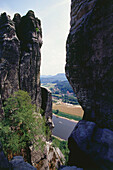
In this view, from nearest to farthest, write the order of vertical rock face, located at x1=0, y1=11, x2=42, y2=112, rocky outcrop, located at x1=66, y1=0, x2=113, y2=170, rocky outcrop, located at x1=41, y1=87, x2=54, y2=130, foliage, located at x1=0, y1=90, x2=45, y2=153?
rocky outcrop, located at x1=66, y1=0, x2=113, y2=170 → foliage, located at x1=0, y1=90, x2=45, y2=153 → vertical rock face, located at x1=0, y1=11, x2=42, y2=112 → rocky outcrop, located at x1=41, y1=87, x2=54, y2=130

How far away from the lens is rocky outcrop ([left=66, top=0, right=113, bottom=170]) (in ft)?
7.55

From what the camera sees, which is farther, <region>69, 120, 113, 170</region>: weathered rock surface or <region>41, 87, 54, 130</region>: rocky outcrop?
<region>41, 87, 54, 130</region>: rocky outcrop

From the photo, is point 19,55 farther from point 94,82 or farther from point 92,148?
point 92,148

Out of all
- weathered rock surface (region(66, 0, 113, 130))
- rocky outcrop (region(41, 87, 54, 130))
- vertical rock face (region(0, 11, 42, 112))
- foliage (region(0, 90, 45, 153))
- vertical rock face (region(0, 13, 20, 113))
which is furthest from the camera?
rocky outcrop (region(41, 87, 54, 130))

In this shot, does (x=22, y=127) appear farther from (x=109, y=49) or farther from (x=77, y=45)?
(x=109, y=49)

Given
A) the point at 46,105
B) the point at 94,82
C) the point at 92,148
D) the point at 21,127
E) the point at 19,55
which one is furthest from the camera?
the point at 46,105

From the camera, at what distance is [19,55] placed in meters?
13.8

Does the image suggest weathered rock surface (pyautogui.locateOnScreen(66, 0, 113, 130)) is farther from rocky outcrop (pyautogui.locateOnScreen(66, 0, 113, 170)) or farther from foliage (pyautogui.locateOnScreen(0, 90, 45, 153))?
foliage (pyautogui.locateOnScreen(0, 90, 45, 153))

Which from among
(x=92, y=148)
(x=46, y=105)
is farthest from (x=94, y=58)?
(x=46, y=105)

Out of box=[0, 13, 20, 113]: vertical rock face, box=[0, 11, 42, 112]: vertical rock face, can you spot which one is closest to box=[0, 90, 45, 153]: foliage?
box=[0, 11, 42, 112]: vertical rock face

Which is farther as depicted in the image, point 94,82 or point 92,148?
point 94,82

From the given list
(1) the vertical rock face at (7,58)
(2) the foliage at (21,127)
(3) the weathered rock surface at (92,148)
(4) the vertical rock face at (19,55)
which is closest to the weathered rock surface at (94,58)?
(3) the weathered rock surface at (92,148)

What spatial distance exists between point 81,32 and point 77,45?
450 millimetres

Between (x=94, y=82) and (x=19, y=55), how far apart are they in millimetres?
13947
